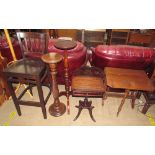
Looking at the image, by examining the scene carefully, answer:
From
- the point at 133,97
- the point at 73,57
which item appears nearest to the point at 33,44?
the point at 73,57

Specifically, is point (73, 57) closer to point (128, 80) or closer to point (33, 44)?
point (33, 44)

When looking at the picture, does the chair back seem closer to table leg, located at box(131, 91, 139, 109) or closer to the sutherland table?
the sutherland table

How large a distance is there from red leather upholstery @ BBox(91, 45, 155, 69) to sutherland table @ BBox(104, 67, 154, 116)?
0.14 metres

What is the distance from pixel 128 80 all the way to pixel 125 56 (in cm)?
41

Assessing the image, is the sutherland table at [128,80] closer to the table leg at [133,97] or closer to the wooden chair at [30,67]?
the table leg at [133,97]

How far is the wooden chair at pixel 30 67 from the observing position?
1637mm

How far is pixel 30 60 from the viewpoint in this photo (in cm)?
191

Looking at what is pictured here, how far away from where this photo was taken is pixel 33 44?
6.46 feet

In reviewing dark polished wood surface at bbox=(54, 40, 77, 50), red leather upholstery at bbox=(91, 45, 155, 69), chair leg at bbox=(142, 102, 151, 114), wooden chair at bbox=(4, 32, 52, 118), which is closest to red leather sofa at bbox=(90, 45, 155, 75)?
red leather upholstery at bbox=(91, 45, 155, 69)

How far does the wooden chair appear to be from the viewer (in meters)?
1.64

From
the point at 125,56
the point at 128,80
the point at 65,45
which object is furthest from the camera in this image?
the point at 125,56

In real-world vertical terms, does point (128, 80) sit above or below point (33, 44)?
below

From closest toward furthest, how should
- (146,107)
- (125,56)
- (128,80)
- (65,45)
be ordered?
(128,80), (65,45), (125,56), (146,107)
